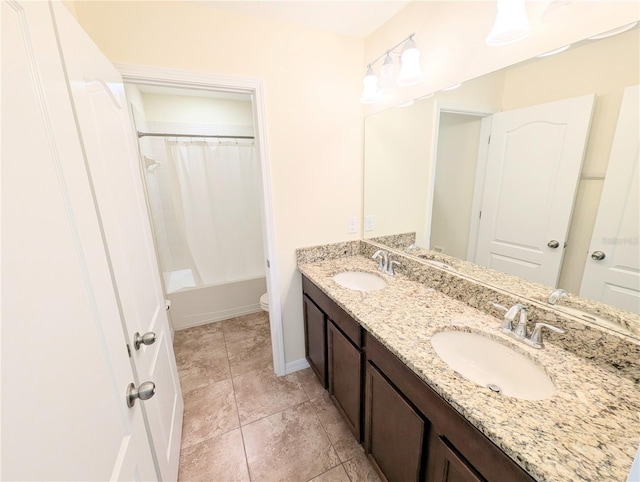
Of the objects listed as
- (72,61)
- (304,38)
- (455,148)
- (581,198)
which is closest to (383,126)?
(455,148)

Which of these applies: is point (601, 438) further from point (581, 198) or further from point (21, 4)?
point (21, 4)

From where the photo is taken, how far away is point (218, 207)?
109 inches

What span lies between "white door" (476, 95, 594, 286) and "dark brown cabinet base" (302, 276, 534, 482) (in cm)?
70

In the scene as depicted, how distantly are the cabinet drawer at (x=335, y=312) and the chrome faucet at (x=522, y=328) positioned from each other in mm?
598

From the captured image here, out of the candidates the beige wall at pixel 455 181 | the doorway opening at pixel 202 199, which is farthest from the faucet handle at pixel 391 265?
the doorway opening at pixel 202 199

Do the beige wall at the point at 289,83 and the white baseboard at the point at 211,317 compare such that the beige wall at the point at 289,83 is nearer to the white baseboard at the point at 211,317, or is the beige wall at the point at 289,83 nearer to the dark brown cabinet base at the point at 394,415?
the dark brown cabinet base at the point at 394,415

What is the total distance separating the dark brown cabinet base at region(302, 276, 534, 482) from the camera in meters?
0.74

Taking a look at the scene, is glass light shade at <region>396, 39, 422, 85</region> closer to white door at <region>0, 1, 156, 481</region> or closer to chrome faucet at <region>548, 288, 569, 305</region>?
chrome faucet at <region>548, 288, 569, 305</region>

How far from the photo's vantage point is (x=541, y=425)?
2.22 ft

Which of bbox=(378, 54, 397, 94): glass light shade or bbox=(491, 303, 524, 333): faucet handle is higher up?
bbox=(378, 54, 397, 94): glass light shade

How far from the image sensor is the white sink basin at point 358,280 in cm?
175

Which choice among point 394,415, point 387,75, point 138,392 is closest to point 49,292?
point 138,392

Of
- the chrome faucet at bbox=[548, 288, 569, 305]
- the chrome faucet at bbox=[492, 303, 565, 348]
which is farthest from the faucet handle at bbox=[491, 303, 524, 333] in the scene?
the chrome faucet at bbox=[548, 288, 569, 305]

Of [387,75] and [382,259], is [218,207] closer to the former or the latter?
[382,259]
